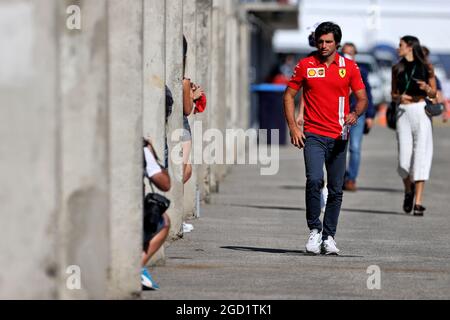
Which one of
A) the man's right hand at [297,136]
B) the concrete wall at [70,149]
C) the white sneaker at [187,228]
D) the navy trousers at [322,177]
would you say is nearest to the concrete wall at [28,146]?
the concrete wall at [70,149]

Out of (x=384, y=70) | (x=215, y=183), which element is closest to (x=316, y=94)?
(x=215, y=183)

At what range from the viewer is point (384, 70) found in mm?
62438

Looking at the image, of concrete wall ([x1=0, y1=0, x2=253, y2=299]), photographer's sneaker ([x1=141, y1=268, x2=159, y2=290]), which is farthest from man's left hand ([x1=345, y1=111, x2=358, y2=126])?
concrete wall ([x1=0, y1=0, x2=253, y2=299])

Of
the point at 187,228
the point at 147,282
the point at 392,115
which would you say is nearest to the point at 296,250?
the point at 187,228

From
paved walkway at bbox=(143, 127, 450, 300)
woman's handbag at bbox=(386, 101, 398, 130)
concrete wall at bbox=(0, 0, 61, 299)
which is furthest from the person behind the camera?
woman's handbag at bbox=(386, 101, 398, 130)

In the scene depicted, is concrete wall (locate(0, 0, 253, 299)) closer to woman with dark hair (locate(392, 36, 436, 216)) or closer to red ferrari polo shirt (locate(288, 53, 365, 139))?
red ferrari polo shirt (locate(288, 53, 365, 139))

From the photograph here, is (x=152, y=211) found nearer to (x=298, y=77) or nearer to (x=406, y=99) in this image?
(x=298, y=77)

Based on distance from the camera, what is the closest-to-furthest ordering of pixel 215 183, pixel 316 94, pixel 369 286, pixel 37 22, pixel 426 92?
pixel 37 22 < pixel 369 286 < pixel 316 94 < pixel 426 92 < pixel 215 183

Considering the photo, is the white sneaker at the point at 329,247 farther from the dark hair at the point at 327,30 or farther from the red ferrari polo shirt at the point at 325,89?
the dark hair at the point at 327,30

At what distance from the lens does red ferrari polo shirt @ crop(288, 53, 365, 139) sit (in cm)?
1282

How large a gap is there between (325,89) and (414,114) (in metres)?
4.43

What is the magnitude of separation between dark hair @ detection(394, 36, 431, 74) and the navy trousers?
4.42 metres
